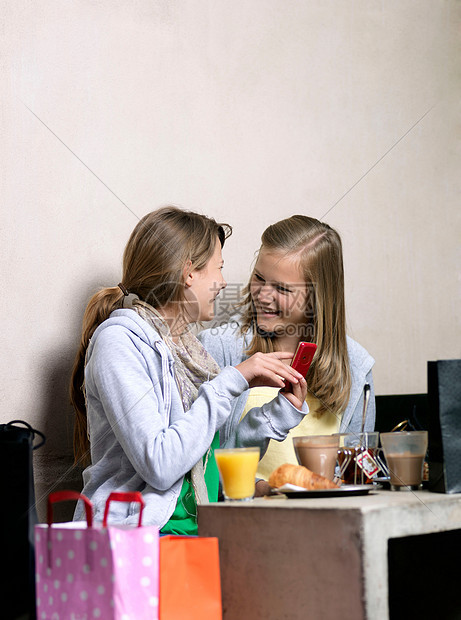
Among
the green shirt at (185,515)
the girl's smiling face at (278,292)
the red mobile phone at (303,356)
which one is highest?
the girl's smiling face at (278,292)

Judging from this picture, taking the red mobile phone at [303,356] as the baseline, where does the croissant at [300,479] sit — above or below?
Result: below

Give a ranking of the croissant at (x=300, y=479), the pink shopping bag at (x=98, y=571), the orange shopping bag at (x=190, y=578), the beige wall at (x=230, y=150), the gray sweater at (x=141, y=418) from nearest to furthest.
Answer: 1. the pink shopping bag at (x=98, y=571)
2. the orange shopping bag at (x=190, y=578)
3. the croissant at (x=300, y=479)
4. the gray sweater at (x=141, y=418)
5. the beige wall at (x=230, y=150)

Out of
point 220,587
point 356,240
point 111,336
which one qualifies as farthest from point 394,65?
point 220,587

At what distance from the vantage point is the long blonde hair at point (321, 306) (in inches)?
68.3

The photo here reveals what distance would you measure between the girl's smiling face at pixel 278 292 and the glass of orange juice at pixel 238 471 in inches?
28.2

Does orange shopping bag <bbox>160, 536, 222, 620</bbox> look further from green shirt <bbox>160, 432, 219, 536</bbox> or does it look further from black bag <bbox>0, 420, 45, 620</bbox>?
green shirt <bbox>160, 432, 219, 536</bbox>

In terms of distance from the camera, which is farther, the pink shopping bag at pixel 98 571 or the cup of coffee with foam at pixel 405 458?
the cup of coffee with foam at pixel 405 458

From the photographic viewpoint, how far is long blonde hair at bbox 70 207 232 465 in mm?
1493

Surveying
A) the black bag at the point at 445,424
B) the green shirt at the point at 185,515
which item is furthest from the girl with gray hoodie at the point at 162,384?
the black bag at the point at 445,424

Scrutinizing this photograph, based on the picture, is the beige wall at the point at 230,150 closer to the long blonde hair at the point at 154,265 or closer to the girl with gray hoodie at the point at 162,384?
the long blonde hair at the point at 154,265

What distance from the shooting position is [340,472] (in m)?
1.19

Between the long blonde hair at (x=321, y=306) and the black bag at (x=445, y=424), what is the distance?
2.19ft

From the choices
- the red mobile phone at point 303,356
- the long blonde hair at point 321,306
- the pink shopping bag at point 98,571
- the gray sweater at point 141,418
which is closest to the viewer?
the pink shopping bag at point 98,571

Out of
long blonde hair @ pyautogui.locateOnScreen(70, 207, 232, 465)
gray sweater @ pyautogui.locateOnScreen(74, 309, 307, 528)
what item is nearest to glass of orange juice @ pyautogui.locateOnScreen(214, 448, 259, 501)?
gray sweater @ pyautogui.locateOnScreen(74, 309, 307, 528)
